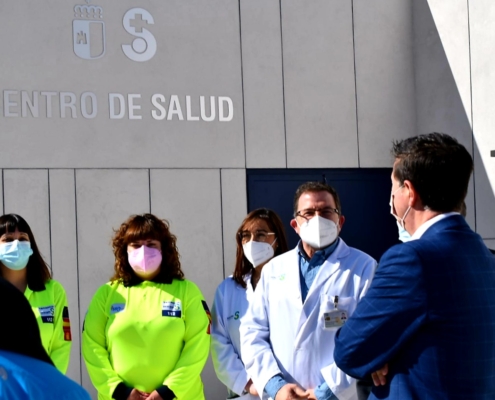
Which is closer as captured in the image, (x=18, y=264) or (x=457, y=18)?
(x=18, y=264)

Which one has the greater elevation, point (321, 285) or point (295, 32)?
point (295, 32)

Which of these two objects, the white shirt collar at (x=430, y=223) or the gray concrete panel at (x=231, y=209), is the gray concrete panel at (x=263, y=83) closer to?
the gray concrete panel at (x=231, y=209)

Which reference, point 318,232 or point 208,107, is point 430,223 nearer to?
point 318,232

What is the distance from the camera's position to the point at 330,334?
3348 mm

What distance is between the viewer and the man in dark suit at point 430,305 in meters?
2.09

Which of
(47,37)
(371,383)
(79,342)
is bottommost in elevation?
(79,342)

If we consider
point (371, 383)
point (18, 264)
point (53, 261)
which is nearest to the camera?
point (371, 383)

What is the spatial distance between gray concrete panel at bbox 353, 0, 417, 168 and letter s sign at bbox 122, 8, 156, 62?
2.20 m

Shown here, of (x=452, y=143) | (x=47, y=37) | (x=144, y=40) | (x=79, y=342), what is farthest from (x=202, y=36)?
(x=452, y=143)

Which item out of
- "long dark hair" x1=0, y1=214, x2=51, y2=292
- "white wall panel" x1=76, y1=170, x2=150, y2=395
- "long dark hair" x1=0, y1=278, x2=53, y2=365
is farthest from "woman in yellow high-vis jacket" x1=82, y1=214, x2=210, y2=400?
"long dark hair" x1=0, y1=278, x2=53, y2=365

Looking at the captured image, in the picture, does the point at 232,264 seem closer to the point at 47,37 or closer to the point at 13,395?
the point at 47,37

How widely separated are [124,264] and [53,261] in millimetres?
1960

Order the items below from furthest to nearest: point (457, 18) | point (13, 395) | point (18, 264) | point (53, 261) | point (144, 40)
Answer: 1. point (457, 18)
2. point (144, 40)
3. point (53, 261)
4. point (18, 264)
5. point (13, 395)

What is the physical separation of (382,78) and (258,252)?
3585 mm
